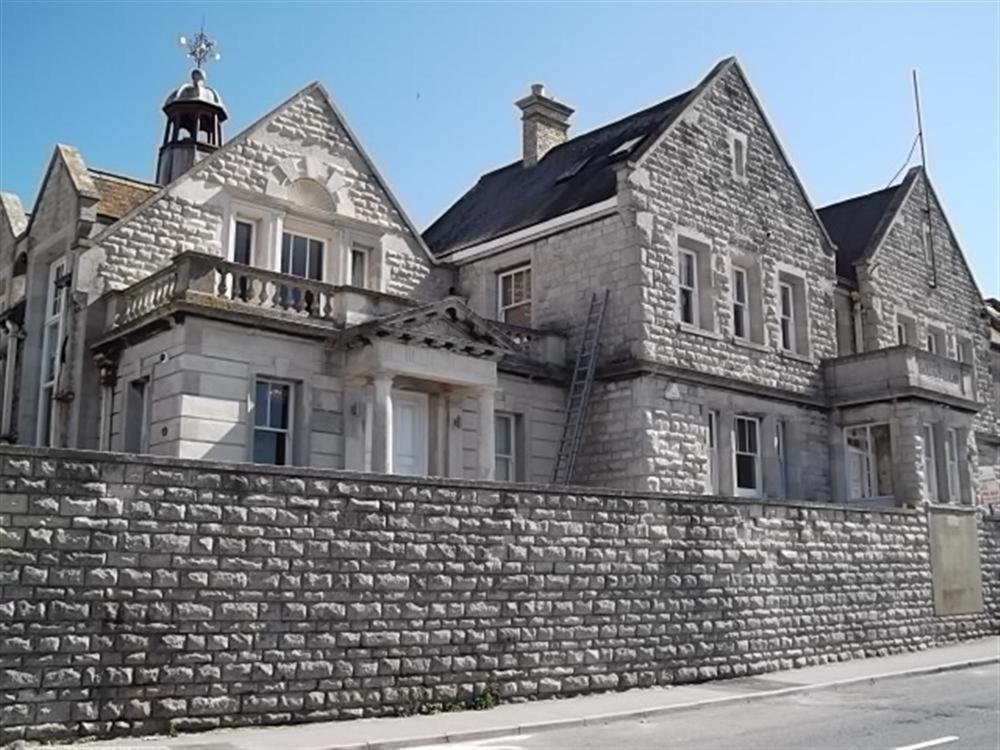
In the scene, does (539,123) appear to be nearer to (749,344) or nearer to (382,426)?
(749,344)

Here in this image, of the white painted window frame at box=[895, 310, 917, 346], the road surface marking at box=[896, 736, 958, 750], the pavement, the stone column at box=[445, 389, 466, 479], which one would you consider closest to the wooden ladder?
the stone column at box=[445, 389, 466, 479]

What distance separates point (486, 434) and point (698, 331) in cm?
600

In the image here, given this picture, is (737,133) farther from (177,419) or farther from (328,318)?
(177,419)

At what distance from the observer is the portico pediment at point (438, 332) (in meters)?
16.2

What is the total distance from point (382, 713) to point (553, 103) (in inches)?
776

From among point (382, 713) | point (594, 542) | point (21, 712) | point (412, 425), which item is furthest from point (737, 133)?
point (21, 712)

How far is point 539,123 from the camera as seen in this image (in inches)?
1070

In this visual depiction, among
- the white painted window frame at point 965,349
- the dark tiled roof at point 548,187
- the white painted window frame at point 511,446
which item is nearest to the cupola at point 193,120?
the dark tiled roof at point 548,187

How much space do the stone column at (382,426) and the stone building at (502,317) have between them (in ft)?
0.15

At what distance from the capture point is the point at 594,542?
Result: 13742 mm

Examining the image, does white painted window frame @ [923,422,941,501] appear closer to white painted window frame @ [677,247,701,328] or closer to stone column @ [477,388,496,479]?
Result: white painted window frame @ [677,247,701,328]

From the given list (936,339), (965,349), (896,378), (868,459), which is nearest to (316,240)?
(896,378)

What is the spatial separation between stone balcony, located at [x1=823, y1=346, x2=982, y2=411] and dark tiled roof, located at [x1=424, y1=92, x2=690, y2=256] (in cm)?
716

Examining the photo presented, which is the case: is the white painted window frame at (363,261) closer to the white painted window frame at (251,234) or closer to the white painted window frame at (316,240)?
the white painted window frame at (316,240)
